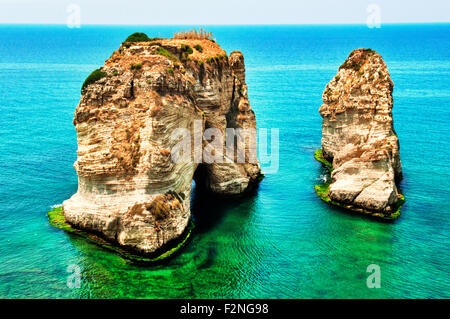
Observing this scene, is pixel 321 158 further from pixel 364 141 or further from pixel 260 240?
pixel 260 240

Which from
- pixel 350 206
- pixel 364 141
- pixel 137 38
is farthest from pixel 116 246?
pixel 364 141

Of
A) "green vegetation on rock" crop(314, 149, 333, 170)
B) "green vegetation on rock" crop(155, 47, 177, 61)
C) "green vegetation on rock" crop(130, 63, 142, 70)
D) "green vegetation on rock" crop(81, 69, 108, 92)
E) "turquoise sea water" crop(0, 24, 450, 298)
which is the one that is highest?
"green vegetation on rock" crop(155, 47, 177, 61)

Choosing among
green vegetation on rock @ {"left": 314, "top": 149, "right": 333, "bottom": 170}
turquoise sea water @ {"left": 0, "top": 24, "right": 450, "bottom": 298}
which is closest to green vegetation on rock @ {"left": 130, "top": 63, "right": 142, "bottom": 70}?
turquoise sea water @ {"left": 0, "top": 24, "right": 450, "bottom": 298}

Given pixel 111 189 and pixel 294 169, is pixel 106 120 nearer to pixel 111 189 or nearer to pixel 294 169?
pixel 111 189

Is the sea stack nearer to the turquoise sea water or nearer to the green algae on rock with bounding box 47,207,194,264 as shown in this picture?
the turquoise sea water

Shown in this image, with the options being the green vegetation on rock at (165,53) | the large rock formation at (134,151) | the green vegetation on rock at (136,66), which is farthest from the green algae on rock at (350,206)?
the green vegetation on rock at (136,66)

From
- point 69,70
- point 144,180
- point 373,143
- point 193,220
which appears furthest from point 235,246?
point 69,70

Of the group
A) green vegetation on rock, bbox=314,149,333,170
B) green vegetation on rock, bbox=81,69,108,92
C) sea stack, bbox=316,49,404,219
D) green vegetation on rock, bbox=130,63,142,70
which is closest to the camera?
green vegetation on rock, bbox=81,69,108,92

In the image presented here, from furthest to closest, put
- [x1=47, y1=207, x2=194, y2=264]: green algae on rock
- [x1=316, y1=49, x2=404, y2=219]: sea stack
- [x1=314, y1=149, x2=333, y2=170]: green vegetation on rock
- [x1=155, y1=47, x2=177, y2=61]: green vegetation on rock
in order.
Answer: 1. [x1=314, y1=149, x2=333, y2=170]: green vegetation on rock
2. [x1=316, y1=49, x2=404, y2=219]: sea stack
3. [x1=155, y1=47, x2=177, y2=61]: green vegetation on rock
4. [x1=47, y1=207, x2=194, y2=264]: green algae on rock
